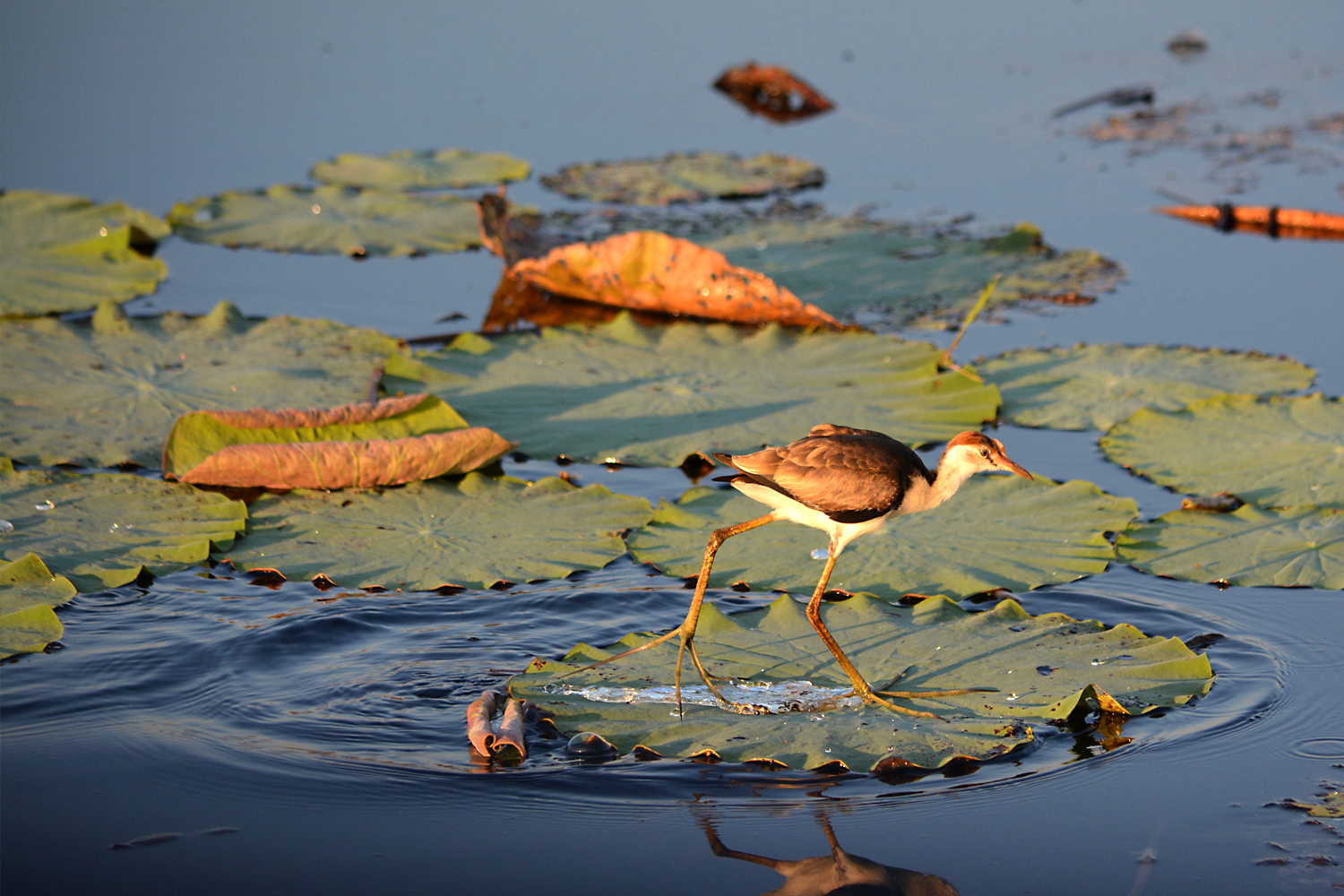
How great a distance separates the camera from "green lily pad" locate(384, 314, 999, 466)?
575 cm

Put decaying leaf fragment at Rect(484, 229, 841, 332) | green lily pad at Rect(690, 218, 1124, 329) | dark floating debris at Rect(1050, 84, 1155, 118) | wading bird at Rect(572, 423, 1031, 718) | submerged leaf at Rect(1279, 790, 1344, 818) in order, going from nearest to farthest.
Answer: submerged leaf at Rect(1279, 790, 1344, 818)
wading bird at Rect(572, 423, 1031, 718)
decaying leaf fragment at Rect(484, 229, 841, 332)
green lily pad at Rect(690, 218, 1124, 329)
dark floating debris at Rect(1050, 84, 1155, 118)

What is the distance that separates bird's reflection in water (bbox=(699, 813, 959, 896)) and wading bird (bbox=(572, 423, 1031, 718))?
25.6 inches

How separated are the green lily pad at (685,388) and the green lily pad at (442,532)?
455 millimetres

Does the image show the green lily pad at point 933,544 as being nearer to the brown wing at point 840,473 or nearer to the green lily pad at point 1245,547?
the green lily pad at point 1245,547

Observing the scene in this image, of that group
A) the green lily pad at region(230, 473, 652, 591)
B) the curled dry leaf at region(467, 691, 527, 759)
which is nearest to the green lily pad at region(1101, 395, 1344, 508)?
the green lily pad at region(230, 473, 652, 591)

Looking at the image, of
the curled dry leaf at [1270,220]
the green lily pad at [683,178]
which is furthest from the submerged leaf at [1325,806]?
the green lily pad at [683,178]

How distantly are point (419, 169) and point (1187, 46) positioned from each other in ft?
27.2

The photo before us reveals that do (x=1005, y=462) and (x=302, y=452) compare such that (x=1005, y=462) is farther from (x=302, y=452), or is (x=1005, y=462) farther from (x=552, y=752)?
(x=302, y=452)

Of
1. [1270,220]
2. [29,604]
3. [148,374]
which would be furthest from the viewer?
[1270,220]

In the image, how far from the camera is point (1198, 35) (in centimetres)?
1341

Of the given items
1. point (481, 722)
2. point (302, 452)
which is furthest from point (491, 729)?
point (302, 452)

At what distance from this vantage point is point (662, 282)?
23.0 ft

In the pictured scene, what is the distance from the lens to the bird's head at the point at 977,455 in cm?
428

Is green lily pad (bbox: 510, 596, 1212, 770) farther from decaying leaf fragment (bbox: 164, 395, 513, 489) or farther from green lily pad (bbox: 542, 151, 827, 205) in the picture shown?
green lily pad (bbox: 542, 151, 827, 205)
